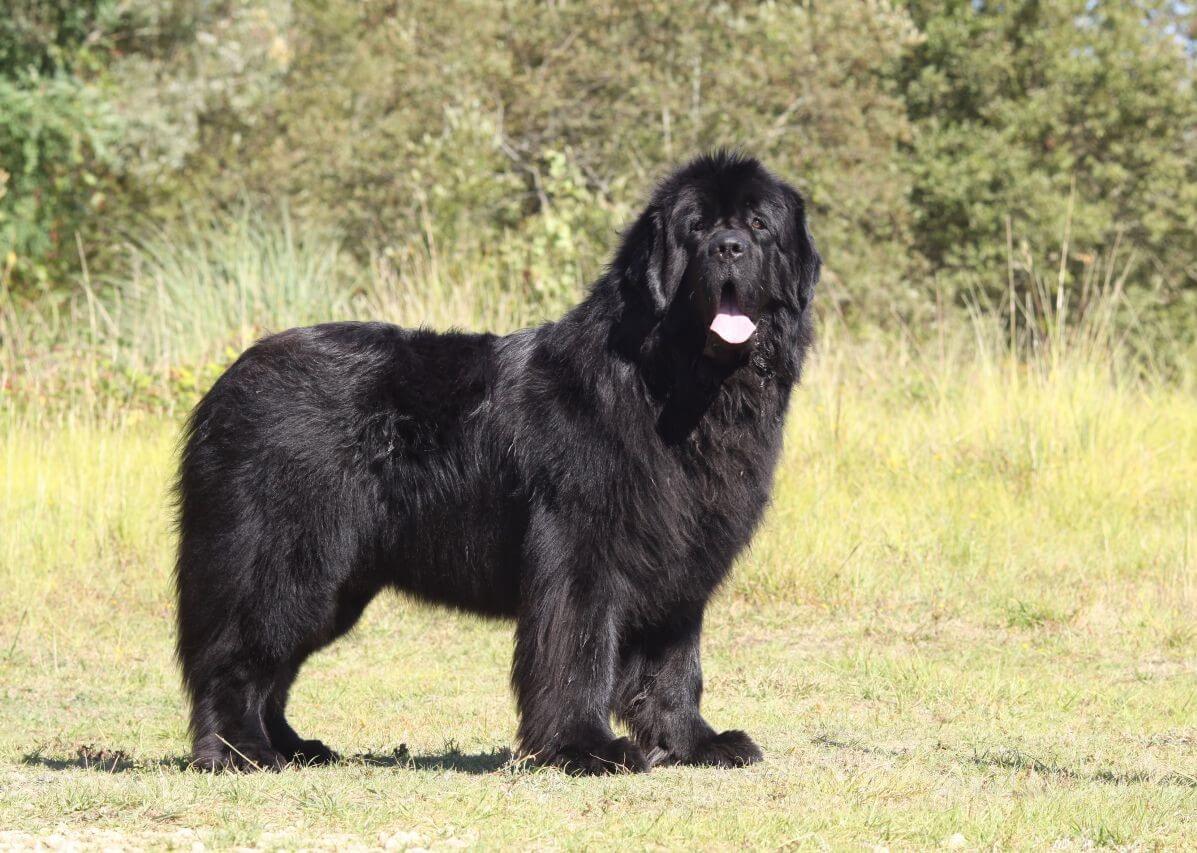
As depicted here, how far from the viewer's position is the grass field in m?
3.99

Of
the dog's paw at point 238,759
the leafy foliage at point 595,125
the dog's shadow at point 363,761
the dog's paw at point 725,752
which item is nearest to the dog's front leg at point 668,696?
the dog's paw at point 725,752

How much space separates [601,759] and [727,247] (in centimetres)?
168

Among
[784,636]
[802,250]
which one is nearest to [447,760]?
[802,250]

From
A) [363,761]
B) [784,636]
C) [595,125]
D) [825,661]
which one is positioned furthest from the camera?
[595,125]

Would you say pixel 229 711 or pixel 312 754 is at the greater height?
pixel 229 711

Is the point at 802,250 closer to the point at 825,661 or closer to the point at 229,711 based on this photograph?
the point at 229,711

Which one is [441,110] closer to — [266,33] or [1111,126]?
[266,33]

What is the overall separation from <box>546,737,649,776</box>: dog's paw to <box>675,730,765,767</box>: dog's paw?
1.02 ft

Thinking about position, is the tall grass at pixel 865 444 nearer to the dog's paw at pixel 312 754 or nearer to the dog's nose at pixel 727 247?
the dog's paw at pixel 312 754

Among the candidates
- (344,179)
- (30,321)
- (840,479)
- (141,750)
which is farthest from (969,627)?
(344,179)

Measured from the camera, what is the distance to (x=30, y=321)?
1393cm

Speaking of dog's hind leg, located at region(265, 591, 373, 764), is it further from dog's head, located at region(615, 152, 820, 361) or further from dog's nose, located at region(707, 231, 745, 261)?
dog's nose, located at region(707, 231, 745, 261)

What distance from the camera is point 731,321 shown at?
4.55m

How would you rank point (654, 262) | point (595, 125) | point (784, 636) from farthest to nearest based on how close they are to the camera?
point (595, 125)
point (784, 636)
point (654, 262)
